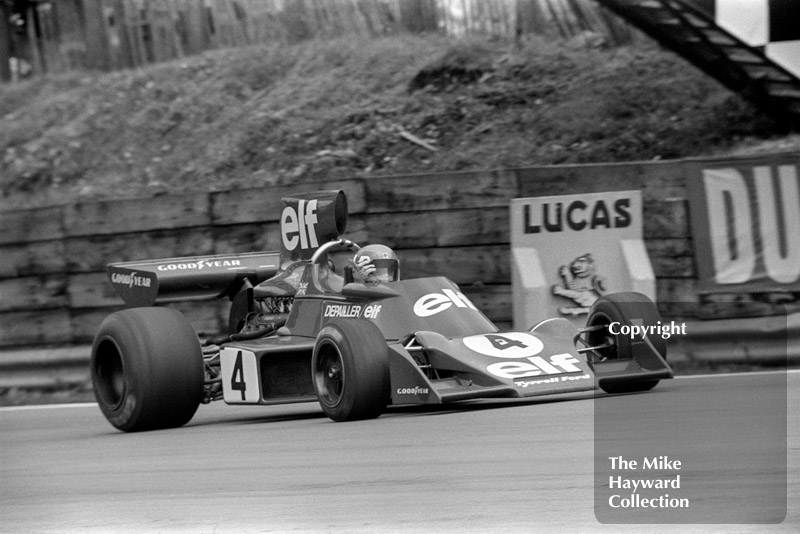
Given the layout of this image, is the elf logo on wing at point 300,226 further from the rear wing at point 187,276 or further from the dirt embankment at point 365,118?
the dirt embankment at point 365,118

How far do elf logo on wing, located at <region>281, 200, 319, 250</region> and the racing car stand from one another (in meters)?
0.01

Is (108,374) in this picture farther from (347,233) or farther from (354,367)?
(347,233)

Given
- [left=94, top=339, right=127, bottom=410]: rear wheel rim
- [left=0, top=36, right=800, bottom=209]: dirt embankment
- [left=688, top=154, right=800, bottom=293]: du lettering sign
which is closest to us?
[left=94, top=339, right=127, bottom=410]: rear wheel rim

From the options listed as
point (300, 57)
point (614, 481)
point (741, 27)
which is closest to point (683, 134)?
point (741, 27)

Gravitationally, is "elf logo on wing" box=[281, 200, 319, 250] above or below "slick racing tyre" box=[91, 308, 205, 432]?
above

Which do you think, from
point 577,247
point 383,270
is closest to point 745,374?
point 577,247

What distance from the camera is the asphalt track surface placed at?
5238mm

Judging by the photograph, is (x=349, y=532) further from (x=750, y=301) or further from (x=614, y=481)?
(x=750, y=301)

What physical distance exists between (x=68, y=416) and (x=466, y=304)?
3.46m

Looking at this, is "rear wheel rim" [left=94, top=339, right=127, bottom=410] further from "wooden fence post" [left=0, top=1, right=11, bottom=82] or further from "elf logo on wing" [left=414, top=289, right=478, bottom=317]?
"wooden fence post" [left=0, top=1, right=11, bottom=82]

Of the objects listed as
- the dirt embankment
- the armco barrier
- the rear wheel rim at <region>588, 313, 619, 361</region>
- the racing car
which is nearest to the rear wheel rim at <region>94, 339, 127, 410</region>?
the racing car

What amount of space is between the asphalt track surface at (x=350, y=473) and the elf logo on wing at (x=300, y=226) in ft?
4.03

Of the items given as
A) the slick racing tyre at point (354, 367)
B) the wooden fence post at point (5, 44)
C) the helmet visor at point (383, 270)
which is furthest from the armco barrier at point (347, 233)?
the wooden fence post at point (5, 44)

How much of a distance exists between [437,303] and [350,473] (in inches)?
95.4
